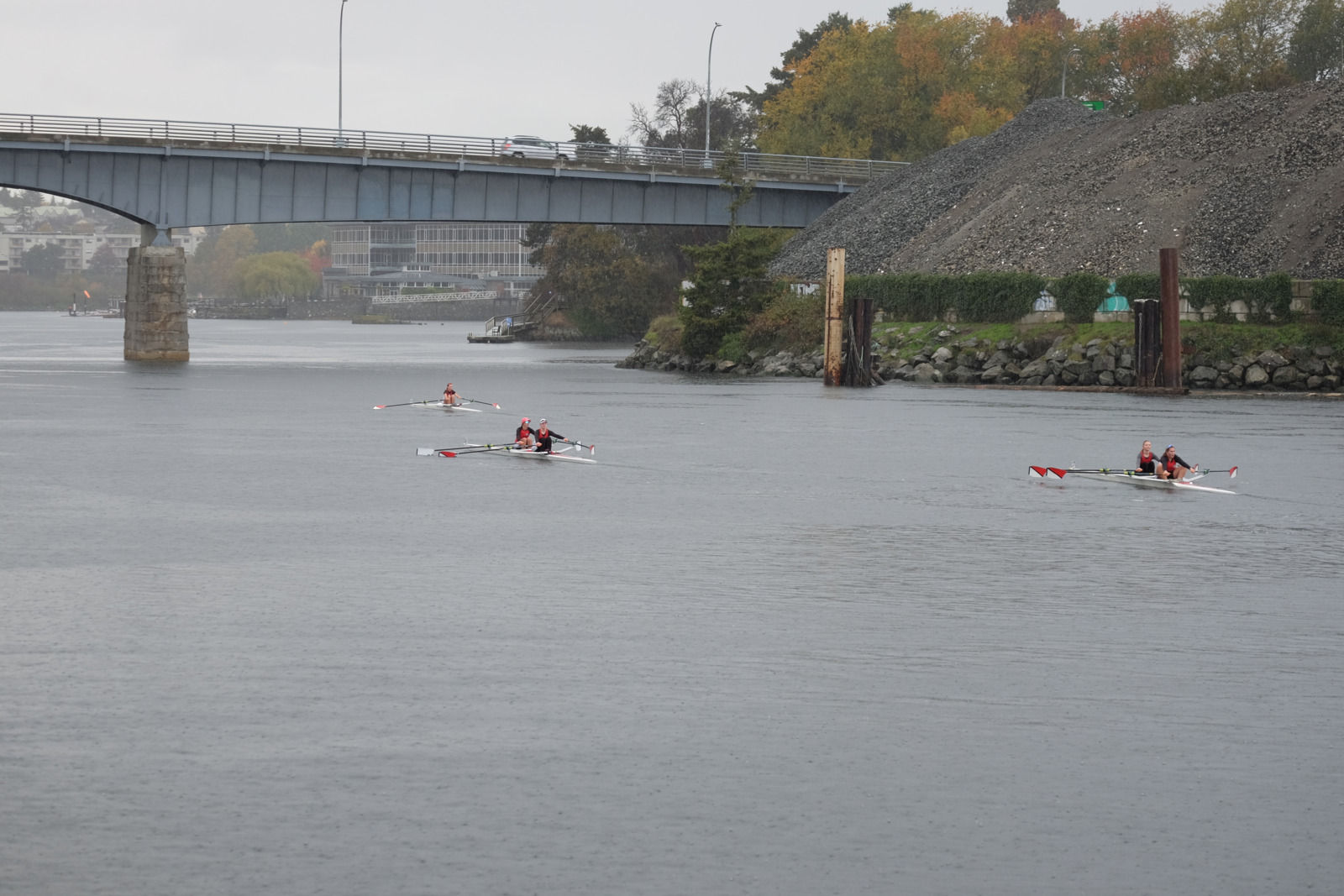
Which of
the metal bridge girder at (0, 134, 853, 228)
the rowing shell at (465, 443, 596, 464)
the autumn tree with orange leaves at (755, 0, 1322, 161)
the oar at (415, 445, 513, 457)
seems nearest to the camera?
the rowing shell at (465, 443, 596, 464)

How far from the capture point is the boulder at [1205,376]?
235 ft

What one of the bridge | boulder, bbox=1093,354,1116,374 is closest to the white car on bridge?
the bridge

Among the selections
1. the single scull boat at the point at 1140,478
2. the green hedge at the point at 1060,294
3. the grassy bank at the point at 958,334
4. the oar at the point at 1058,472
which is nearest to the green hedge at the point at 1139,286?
the green hedge at the point at 1060,294

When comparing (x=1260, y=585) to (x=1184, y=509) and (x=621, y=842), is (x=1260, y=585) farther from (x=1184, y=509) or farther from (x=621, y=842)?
(x=621, y=842)

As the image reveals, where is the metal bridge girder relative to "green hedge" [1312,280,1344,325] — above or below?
above

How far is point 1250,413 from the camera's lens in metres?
58.3

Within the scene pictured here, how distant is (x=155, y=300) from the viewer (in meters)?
89.9

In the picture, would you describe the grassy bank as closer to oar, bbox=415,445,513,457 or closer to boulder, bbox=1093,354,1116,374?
boulder, bbox=1093,354,1116,374

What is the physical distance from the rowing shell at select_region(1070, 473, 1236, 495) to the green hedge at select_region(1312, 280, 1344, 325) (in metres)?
37.3

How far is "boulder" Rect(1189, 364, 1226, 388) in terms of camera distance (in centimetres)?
7169

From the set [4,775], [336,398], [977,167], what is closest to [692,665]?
[4,775]

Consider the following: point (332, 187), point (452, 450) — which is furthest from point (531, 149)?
point (452, 450)

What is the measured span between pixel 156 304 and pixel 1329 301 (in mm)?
59587

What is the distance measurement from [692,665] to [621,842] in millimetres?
5625
